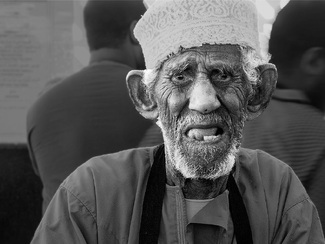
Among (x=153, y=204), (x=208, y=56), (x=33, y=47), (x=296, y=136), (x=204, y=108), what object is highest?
(x=208, y=56)

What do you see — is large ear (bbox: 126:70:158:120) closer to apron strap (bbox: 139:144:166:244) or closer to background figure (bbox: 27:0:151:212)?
apron strap (bbox: 139:144:166:244)

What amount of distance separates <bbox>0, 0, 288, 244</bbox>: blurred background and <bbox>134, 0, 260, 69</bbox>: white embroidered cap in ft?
3.18

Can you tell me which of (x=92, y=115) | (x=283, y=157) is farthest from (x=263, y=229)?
(x=92, y=115)

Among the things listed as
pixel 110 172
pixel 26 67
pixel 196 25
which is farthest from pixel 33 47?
pixel 196 25

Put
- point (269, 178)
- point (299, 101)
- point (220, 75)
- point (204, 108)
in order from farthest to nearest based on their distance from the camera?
point (299, 101), point (269, 178), point (220, 75), point (204, 108)

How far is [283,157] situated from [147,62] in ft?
3.86

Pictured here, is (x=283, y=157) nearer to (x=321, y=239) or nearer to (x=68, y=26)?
(x=321, y=239)

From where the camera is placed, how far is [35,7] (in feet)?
10.4

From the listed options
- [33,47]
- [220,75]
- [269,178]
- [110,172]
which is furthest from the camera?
[33,47]

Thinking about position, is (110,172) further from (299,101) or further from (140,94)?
(299,101)

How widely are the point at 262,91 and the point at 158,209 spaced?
0.65m

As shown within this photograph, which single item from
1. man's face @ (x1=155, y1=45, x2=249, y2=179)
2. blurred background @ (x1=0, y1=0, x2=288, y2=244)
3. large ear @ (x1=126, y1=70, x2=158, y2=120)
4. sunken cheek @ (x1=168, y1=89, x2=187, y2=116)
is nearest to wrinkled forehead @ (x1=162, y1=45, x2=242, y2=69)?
man's face @ (x1=155, y1=45, x2=249, y2=179)

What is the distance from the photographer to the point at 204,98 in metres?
2.10

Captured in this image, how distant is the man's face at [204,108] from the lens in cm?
212
